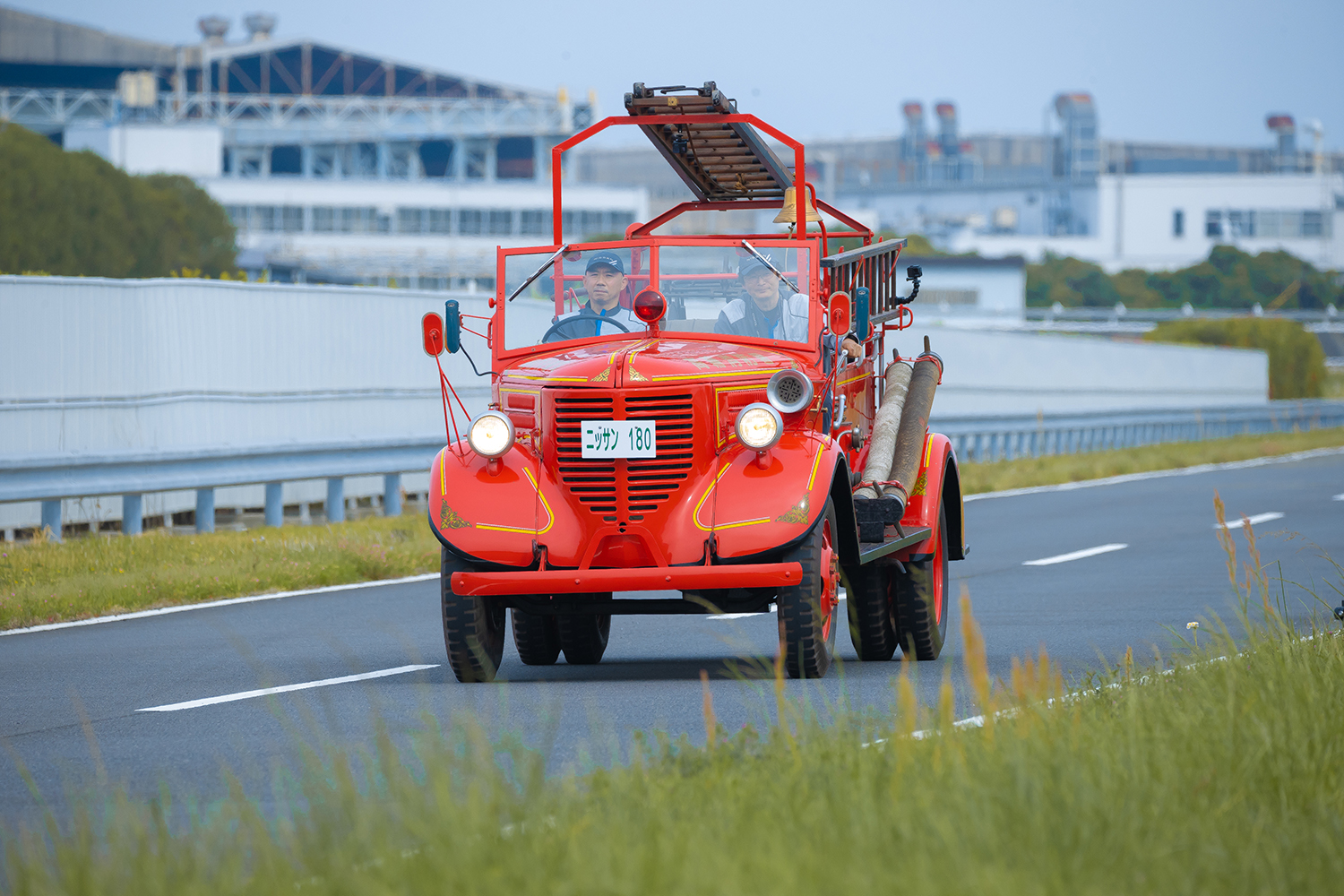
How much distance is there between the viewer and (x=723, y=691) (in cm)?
907

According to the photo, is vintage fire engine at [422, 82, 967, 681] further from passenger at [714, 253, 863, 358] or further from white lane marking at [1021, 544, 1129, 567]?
white lane marking at [1021, 544, 1129, 567]

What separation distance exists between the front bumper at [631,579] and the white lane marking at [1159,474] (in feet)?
53.9

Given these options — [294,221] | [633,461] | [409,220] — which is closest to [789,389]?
[633,461]

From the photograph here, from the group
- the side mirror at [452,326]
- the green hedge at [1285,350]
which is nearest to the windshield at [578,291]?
the side mirror at [452,326]

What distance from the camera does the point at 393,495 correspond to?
63.8ft

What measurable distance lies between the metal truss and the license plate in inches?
4191

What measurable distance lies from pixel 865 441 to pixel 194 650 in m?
3.79

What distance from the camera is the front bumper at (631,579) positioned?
880 cm

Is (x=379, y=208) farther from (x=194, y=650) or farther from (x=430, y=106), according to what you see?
(x=194, y=650)

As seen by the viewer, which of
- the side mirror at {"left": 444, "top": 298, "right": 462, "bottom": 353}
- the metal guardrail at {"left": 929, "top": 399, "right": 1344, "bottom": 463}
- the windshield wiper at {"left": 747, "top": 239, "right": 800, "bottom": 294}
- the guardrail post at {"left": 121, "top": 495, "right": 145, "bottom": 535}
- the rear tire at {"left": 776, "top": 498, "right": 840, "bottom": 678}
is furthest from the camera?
the metal guardrail at {"left": 929, "top": 399, "right": 1344, "bottom": 463}

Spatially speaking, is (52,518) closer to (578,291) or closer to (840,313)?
(578,291)

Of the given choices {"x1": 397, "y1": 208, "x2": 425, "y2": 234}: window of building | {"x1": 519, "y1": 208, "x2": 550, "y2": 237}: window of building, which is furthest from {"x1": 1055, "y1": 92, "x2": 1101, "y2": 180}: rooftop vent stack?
{"x1": 397, "y1": 208, "x2": 425, "y2": 234}: window of building

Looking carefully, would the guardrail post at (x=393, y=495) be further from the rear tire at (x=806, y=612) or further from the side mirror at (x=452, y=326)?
the rear tire at (x=806, y=612)

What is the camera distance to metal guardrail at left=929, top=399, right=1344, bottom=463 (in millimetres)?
32219
